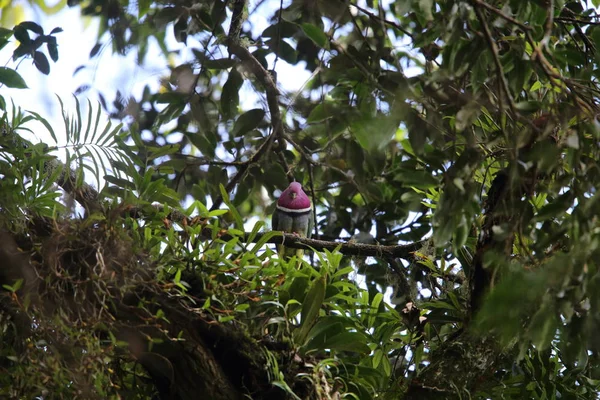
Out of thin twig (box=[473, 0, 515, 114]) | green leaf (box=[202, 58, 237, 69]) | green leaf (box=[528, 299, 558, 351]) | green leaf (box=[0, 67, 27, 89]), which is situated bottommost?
green leaf (box=[528, 299, 558, 351])

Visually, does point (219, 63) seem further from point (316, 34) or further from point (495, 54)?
point (495, 54)

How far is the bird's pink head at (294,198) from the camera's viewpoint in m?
2.55

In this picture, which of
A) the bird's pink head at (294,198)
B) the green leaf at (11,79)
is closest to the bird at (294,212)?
the bird's pink head at (294,198)

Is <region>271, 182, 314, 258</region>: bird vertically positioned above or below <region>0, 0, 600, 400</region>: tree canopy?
above

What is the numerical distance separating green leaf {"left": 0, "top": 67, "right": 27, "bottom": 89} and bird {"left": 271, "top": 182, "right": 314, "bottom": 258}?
1.00m

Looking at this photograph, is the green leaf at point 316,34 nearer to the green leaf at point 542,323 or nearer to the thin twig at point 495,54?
the thin twig at point 495,54

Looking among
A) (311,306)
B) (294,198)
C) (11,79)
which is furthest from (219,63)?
(294,198)

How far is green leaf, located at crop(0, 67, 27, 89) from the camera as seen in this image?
5.66 feet

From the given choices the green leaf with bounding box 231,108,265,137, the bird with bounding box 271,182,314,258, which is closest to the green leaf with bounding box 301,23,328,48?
the green leaf with bounding box 231,108,265,137

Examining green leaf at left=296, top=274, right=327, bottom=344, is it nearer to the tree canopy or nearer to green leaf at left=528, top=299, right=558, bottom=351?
the tree canopy

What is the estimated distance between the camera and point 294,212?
2732mm

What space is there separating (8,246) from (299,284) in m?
0.52

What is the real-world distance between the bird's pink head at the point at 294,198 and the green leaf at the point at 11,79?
3.29 ft

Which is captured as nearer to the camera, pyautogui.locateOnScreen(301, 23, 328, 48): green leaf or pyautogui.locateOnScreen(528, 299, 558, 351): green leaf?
pyautogui.locateOnScreen(528, 299, 558, 351): green leaf
